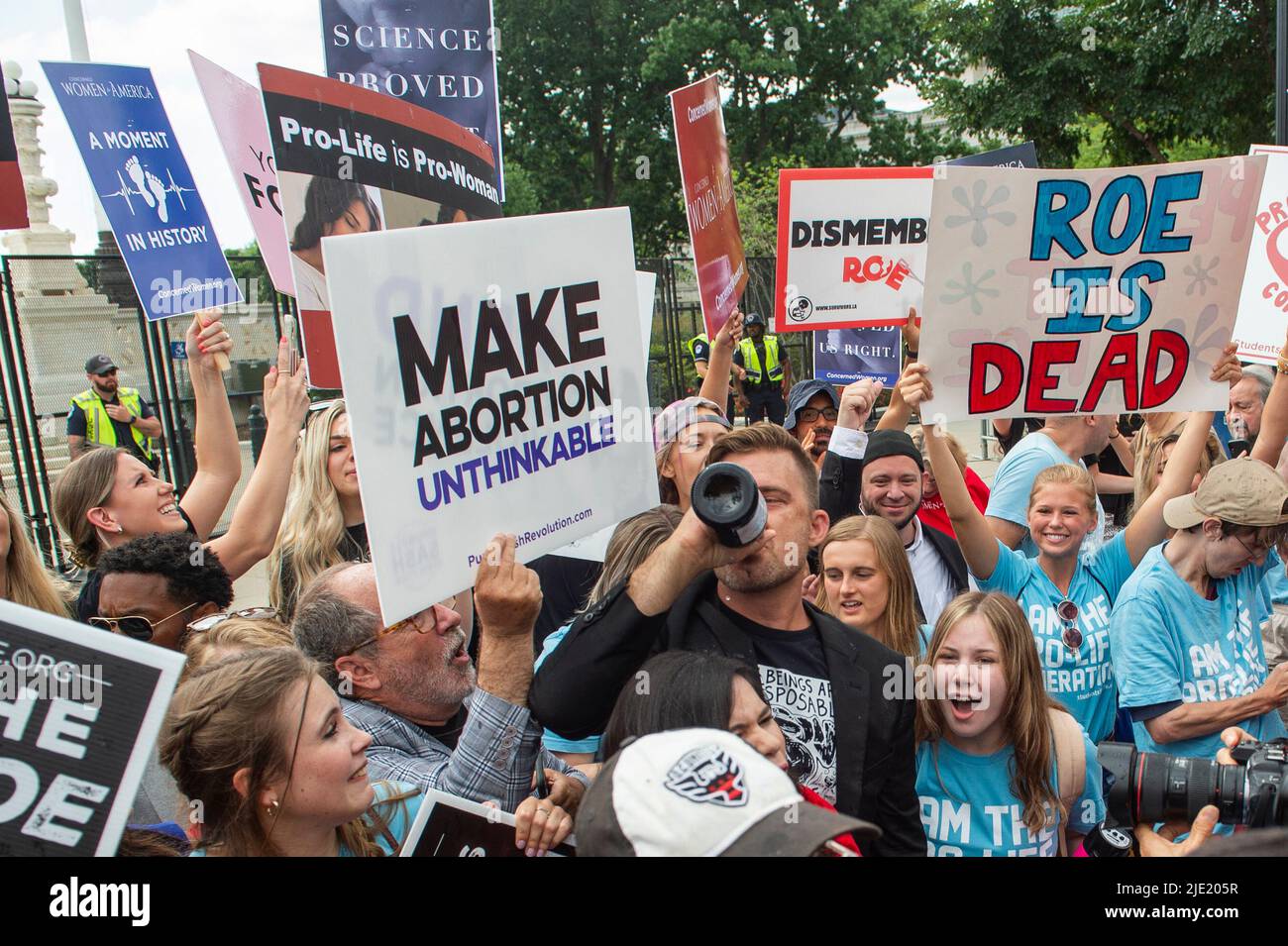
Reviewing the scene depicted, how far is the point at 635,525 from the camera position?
332 cm

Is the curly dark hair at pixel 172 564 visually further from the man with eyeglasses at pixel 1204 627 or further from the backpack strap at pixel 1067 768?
the man with eyeglasses at pixel 1204 627

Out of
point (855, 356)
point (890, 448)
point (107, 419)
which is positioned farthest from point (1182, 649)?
point (107, 419)

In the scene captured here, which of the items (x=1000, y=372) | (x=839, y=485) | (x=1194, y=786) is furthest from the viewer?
(x=839, y=485)

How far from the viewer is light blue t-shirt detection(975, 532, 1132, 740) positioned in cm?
356

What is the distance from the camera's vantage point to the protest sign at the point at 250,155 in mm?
3998

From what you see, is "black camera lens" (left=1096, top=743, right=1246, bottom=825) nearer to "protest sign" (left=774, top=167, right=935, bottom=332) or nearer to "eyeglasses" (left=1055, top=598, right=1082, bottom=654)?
"eyeglasses" (left=1055, top=598, right=1082, bottom=654)

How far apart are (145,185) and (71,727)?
136 inches

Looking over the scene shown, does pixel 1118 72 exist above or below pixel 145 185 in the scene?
above

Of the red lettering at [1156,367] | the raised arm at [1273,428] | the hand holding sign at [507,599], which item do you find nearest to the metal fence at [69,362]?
the raised arm at [1273,428]

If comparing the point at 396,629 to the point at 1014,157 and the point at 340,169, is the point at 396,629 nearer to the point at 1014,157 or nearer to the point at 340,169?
the point at 340,169

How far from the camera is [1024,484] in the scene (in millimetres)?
4277

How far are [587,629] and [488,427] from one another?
531mm

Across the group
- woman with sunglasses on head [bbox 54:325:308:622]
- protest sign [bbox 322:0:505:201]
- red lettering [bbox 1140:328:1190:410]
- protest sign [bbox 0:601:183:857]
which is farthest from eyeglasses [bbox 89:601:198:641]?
red lettering [bbox 1140:328:1190:410]
